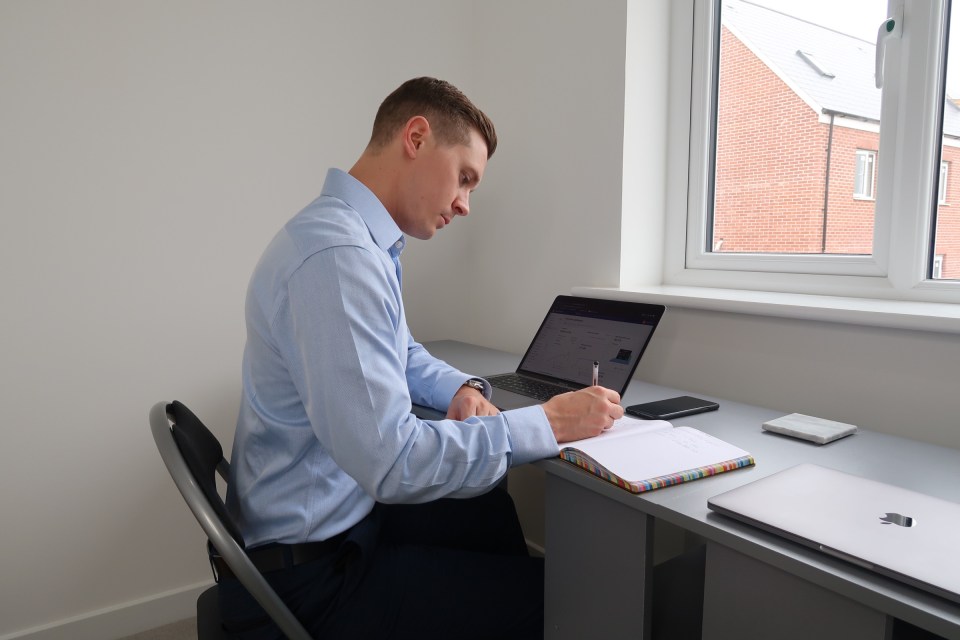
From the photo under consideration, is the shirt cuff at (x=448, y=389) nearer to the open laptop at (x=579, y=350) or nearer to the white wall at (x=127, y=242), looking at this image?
the open laptop at (x=579, y=350)

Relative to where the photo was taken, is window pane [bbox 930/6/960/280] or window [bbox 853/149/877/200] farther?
window [bbox 853/149/877/200]

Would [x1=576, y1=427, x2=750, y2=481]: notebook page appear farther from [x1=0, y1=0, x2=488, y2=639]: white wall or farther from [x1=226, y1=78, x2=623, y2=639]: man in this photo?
[x1=0, y1=0, x2=488, y2=639]: white wall

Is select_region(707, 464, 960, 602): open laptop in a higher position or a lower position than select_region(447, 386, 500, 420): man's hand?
lower

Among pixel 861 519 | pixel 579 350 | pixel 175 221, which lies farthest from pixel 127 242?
pixel 861 519

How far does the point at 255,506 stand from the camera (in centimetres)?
108

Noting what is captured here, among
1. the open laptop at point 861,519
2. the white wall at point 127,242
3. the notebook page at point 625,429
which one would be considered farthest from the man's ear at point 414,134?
the white wall at point 127,242

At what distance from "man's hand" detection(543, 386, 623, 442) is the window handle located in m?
0.99

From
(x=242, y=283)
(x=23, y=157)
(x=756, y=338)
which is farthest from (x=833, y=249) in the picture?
(x=23, y=157)

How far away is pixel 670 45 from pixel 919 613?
1.68 metres

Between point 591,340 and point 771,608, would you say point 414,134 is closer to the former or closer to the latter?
point 591,340

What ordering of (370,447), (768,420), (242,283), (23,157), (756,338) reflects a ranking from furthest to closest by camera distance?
(242,283) → (23,157) → (756,338) → (768,420) → (370,447)

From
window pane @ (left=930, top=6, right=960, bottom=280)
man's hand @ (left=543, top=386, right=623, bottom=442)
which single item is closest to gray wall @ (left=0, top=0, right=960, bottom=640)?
window pane @ (left=930, top=6, right=960, bottom=280)

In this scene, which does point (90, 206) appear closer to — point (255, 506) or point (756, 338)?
point (255, 506)

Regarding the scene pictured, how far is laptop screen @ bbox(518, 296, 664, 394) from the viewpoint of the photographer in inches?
56.5
